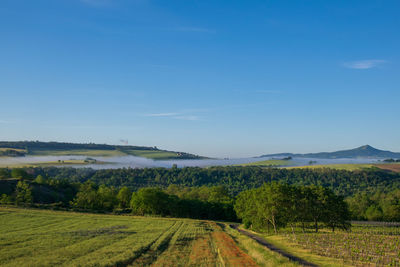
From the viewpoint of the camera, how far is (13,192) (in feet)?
424

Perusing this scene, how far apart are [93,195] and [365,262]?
389 feet

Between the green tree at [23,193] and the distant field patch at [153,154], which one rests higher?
the distant field patch at [153,154]

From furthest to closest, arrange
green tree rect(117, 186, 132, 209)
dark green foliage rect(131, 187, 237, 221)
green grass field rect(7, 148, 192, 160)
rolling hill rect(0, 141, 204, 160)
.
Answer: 1. green grass field rect(7, 148, 192, 160)
2. rolling hill rect(0, 141, 204, 160)
3. green tree rect(117, 186, 132, 209)
4. dark green foliage rect(131, 187, 237, 221)

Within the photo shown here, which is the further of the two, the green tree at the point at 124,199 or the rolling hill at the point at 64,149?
the rolling hill at the point at 64,149

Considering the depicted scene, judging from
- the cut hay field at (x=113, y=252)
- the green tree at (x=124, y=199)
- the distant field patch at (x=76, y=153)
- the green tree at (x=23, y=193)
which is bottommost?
the green tree at (x=124, y=199)

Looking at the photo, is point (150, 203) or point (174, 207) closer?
point (150, 203)

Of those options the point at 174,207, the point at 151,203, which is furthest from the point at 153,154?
the point at 151,203

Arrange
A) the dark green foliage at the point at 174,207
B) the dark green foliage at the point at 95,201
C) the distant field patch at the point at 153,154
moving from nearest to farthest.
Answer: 1. the dark green foliage at the point at 174,207
2. the dark green foliage at the point at 95,201
3. the distant field patch at the point at 153,154

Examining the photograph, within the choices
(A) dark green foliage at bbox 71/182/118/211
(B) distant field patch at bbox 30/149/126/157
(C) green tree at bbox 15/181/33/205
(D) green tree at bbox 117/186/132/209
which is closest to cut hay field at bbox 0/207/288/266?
(A) dark green foliage at bbox 71/182/118/211

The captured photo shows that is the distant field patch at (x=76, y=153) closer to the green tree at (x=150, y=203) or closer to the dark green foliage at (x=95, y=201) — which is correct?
the dark green foliage at (x=95, y=201)

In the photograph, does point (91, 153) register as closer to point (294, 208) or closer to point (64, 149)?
point (64, 149)

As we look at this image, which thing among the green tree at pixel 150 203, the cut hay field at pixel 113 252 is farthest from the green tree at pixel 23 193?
the cut hay field at pixel 113 252

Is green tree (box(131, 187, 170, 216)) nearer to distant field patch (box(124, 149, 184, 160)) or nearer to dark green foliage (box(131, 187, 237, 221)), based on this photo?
dark green foliage (box(131, 187, 237, 221))

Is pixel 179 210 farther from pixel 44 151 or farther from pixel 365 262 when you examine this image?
pixel 365 262
